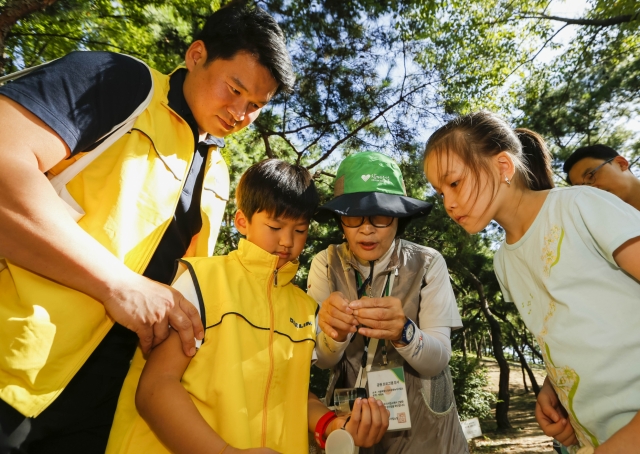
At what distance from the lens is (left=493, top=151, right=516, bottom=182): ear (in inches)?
60.4

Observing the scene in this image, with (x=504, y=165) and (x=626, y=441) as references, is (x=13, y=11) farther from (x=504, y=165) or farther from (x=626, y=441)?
(x=626, y=441)

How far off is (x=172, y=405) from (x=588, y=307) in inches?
47.4

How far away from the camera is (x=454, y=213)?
5.19 ft

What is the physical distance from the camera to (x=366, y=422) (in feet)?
4.39

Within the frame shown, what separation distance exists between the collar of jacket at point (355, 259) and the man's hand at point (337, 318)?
17.3 inches

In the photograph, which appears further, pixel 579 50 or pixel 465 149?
pixel 579 50

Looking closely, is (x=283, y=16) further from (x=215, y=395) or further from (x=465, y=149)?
(x=215, y=395)

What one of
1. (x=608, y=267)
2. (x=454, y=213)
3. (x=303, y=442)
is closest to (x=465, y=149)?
(x=454, y=213)

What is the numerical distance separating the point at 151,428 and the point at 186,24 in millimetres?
5075

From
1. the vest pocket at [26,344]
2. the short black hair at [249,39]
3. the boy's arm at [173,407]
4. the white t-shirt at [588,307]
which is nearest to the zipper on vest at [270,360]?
the boy's arm at [173,407]

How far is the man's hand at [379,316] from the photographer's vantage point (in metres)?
1.50

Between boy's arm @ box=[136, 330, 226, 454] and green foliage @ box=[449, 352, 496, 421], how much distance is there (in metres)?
10.3

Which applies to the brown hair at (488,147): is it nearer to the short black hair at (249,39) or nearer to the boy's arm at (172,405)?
the short black hair at (249,39)

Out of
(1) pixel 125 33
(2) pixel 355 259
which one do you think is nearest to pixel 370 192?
(2) pixel 355 259
